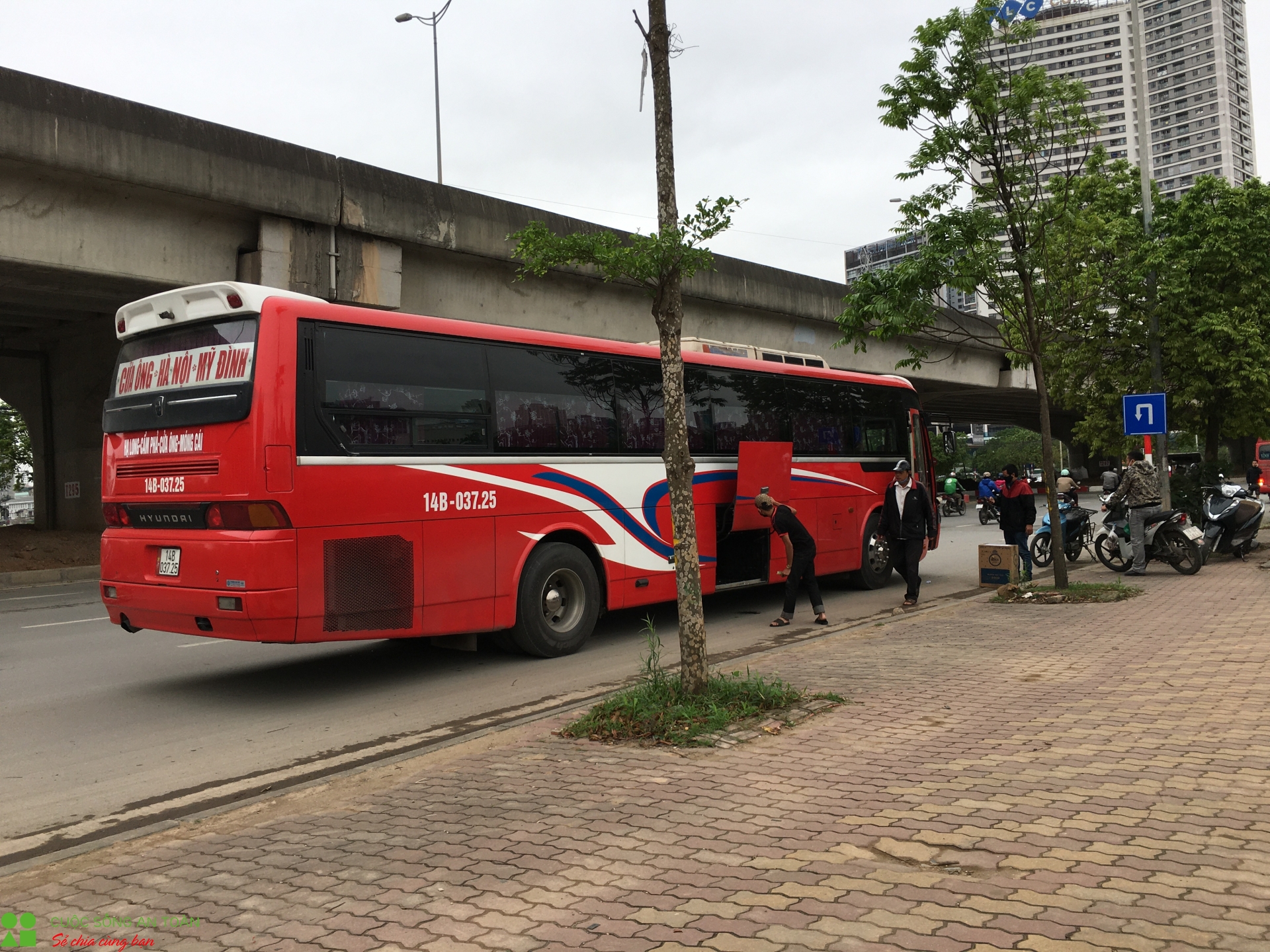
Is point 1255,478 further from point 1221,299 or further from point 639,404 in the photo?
point 639,404

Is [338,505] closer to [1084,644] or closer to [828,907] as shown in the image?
[828,907]

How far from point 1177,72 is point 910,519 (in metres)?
192

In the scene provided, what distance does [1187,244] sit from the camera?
781 inches

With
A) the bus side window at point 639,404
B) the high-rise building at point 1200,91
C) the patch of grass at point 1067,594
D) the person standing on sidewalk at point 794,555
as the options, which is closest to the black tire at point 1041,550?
the patch of grass at point 1067,594

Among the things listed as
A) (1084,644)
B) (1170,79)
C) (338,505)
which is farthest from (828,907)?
(1170,79)

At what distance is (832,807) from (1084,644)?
5.29 meters

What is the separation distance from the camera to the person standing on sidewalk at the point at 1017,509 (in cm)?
1472

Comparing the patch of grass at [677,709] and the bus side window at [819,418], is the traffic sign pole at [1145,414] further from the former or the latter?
the patch of grass at [677,709]

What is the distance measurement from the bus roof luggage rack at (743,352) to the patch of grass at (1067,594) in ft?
12.7

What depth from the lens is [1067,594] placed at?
12.2 metres

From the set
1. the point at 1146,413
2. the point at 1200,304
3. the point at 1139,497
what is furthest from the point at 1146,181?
the point at 1139,497

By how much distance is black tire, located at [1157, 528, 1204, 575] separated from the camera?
14.4m
